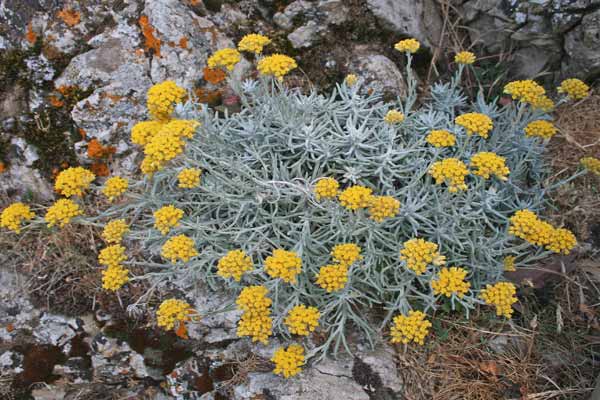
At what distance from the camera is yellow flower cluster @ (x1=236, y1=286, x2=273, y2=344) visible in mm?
2055

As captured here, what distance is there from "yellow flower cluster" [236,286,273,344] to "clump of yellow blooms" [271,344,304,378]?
0.11 m

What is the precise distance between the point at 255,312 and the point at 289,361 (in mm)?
282

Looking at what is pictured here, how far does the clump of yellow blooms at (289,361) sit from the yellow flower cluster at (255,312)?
0.11 m

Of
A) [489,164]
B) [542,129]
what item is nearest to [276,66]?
[489,164]

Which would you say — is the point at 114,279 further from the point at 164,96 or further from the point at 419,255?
the point at 419,255

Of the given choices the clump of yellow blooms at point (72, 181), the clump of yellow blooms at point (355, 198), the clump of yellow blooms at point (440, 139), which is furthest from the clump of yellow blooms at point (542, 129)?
the clump of yellow blooms at point (72, 181)

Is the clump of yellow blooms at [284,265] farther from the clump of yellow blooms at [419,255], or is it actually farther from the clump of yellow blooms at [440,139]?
the clump of yellow blooms at [440,139]

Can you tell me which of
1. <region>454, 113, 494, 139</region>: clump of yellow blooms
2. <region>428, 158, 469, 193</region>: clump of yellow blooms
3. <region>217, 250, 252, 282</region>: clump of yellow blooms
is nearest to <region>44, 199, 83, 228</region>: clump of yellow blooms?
<region>217, 250, 252, 282</region>: clump of yellow blooms

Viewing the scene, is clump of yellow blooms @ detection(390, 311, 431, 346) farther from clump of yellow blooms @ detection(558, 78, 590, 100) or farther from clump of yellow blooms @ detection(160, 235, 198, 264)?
clump of yellow blooms @ detection(558, 78, 590, 100)

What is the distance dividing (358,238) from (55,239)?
5.93 ft

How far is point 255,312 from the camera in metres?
2.08

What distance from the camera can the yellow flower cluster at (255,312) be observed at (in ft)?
6.74

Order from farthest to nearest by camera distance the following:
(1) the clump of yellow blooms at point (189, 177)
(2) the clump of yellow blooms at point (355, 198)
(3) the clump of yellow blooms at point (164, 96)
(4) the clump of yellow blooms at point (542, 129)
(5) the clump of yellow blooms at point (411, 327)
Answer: (4) the clump of yellow blooms at point (542, 129)
(3) the clump of yellow blooms at point (164, 96)
(1) the clump of yellow blooms at point (189, 177)
(5) the clump of yellow blooms at point (411, 327)
(2) the clump of yellow blooms at point (355, 198)

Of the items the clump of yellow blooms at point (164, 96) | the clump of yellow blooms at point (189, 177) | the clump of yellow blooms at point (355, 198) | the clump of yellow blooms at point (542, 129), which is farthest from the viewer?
the clump of yellow blooms at point (542, 129)
